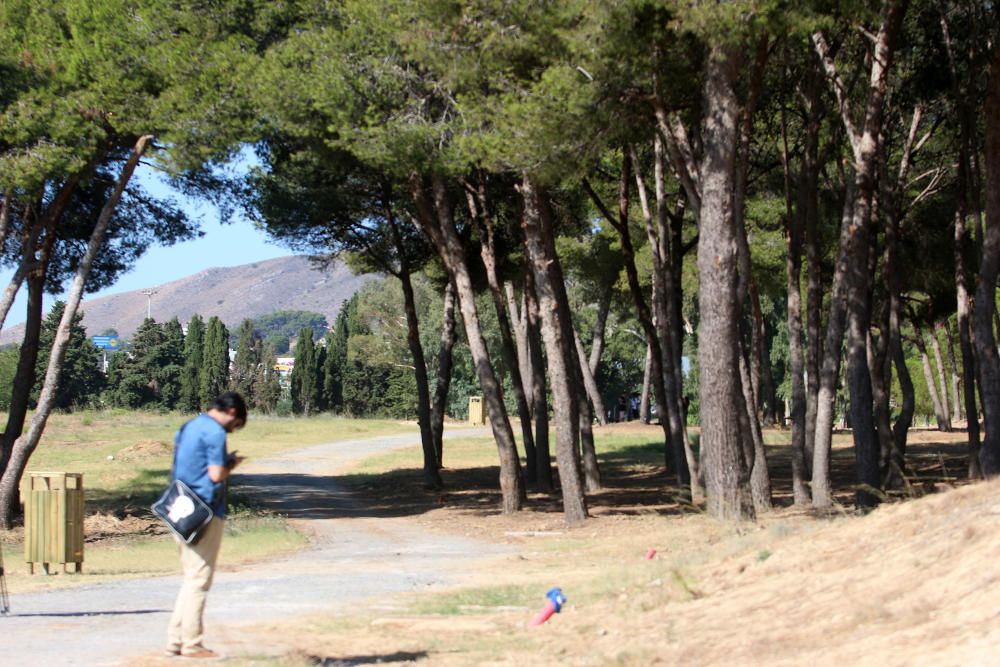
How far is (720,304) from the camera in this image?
47.6 feet

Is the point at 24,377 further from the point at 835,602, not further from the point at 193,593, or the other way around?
the point at 835,602

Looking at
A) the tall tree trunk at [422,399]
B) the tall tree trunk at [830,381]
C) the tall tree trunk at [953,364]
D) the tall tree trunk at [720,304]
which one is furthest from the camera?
the tall tree trunk at [953,364]

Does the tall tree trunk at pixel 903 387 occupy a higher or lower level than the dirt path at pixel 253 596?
higher

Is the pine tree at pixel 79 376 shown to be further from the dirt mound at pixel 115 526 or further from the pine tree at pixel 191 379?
the dirt mound at pixel 115 526

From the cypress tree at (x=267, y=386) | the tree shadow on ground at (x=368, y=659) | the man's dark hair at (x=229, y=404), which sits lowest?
the tree shadow on ground at (x=368, y=659)

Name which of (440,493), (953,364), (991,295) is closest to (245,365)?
(953,364)

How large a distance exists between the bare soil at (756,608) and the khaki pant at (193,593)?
2.07 ft

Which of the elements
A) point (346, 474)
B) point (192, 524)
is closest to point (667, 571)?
point (192, 524)

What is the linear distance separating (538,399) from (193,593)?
1847 cm

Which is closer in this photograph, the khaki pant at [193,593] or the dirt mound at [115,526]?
the khaki pant at [193,593]

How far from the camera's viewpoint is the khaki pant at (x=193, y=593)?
24.6 feet

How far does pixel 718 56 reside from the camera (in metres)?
14.2

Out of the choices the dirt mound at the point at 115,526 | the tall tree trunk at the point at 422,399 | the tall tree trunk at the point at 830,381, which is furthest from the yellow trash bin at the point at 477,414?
the tall tree trunk at the point at 830,381

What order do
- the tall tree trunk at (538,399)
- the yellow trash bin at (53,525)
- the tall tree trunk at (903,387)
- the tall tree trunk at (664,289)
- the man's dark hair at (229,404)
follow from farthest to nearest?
the tall tree trunk at (538,399) < the tall tree trunk at (903,387) < the tall tree trunk at (664,289) < the yellow trash bin at (53,525) < the man's dark hair at (229,404)
